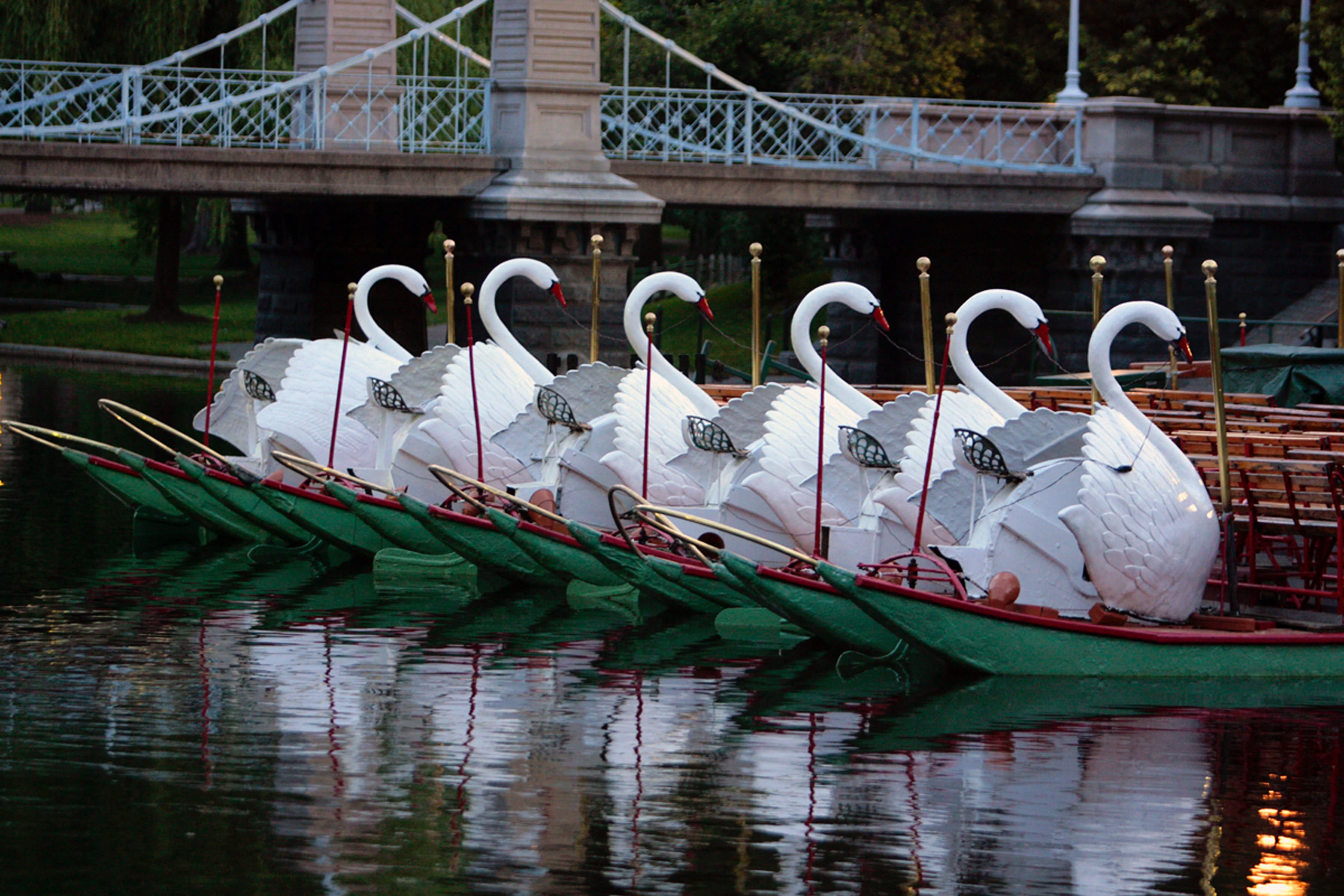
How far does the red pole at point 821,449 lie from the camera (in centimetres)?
1540

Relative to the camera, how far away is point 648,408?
695 inches

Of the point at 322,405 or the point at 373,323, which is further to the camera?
the point at 373,323

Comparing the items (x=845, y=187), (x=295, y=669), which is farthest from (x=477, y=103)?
(x=295, y=669)

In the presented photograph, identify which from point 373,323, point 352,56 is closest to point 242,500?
point 373,323

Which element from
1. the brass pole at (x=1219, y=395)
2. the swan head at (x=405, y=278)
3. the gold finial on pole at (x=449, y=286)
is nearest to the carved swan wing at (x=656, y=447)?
the gold finial on pole at (x=449, y=286)

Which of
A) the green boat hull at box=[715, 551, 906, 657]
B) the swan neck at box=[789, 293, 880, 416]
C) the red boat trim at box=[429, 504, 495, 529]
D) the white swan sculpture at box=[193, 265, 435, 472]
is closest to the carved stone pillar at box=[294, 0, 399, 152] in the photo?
the white swan sculpture at box=[193, 265, 435, 472]

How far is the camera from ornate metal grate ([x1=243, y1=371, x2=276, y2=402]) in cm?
2061

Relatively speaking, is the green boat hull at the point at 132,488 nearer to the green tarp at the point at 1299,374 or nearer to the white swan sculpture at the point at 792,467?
the white swan sculpture at the point at 792,467

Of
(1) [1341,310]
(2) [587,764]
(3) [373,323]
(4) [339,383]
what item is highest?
(1) [1341,310]

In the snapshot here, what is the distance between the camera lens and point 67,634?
15695 mm

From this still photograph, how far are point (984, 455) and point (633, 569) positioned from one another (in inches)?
105

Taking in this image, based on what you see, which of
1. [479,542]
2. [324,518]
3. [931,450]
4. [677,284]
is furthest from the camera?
[677,284]

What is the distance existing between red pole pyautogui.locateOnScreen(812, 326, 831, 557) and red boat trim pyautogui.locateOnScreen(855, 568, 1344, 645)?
1.35 meters

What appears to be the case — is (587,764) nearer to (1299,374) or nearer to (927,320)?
(927,320)
